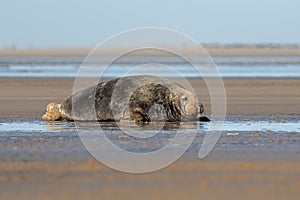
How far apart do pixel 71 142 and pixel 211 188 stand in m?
3.52

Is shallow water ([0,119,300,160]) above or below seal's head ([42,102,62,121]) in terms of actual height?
below

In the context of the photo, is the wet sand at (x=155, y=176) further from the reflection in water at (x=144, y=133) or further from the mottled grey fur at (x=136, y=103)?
the mottled grey fur at (x=136, y=103)

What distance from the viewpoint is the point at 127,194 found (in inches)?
282

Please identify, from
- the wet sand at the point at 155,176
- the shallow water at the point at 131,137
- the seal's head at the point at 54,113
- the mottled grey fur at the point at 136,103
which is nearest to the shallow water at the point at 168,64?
the seal's head at the point at 54,113

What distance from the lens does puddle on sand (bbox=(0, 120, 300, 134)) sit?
39.5 ft

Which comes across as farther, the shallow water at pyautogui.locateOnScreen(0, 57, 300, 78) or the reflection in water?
the shallow water at pyautogui.locateOnScreen(0, 57, 300, 78)

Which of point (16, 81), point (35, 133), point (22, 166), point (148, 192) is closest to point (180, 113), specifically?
point (35, 133)

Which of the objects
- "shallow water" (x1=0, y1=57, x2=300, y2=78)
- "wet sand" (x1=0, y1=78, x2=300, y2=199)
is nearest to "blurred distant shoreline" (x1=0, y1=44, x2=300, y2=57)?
"shallow water" (x1=0, y1=57, x2=300, y2=78)

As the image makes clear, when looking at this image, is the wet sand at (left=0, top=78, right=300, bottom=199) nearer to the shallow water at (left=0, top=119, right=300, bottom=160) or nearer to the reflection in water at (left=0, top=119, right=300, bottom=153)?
the shallow water at (left=0, top=119, right=300, bottom=160)

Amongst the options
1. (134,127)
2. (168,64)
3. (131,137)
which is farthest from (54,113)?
(168,64)

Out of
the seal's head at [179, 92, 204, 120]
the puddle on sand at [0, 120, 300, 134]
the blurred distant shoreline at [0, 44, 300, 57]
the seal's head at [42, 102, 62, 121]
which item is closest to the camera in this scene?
the puddle on sand at [0, 120, 300, 134]

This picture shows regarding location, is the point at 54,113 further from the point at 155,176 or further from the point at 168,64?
the point at 168,64

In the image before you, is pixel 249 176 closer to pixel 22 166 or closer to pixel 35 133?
pixel 22 166

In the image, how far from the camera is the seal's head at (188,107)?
13016 millimetres
